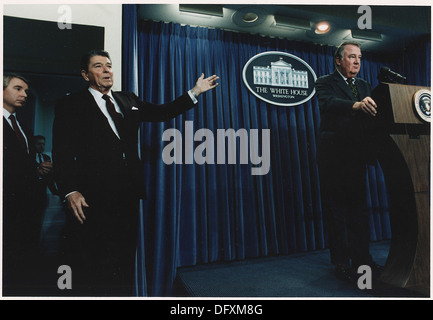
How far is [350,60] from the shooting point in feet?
5.04

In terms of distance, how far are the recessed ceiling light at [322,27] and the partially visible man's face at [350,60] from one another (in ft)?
2.56

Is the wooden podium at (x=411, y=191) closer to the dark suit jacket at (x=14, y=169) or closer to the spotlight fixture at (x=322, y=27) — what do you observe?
the spotlight fixture at (x=322, y=27)

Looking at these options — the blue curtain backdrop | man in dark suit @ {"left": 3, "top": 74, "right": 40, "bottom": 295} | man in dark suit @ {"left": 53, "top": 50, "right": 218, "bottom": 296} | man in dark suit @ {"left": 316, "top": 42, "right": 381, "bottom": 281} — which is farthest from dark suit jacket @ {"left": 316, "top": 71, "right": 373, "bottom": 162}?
man in dark suit @ {"left": 3, "top": 74, "right": 40, "bottom": 295}

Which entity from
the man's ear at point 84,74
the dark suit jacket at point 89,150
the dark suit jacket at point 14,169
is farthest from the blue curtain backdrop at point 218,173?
the dark suit jacket at point 14,169

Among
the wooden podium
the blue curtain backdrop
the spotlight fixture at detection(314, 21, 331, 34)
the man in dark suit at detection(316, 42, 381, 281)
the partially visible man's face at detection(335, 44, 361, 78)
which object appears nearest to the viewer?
the wooden podium

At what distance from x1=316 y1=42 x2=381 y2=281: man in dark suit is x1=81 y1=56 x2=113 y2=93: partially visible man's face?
50.2 inches

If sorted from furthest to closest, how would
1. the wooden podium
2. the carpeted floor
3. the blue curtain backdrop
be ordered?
the blue curtain backdrop
the carpeted floor
the wooden podium

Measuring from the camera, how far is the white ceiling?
6.33ft

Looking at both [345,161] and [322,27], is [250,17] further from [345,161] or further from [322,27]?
[345,161]

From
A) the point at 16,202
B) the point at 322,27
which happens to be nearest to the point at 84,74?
the point at 16,202

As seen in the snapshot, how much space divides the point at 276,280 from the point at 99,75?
1577 millimetres

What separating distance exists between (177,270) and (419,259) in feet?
4.75

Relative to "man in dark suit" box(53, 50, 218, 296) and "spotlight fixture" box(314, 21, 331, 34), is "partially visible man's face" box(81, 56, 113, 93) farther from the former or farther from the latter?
"spotlight fixture" box(314, 21, 331, 34)
